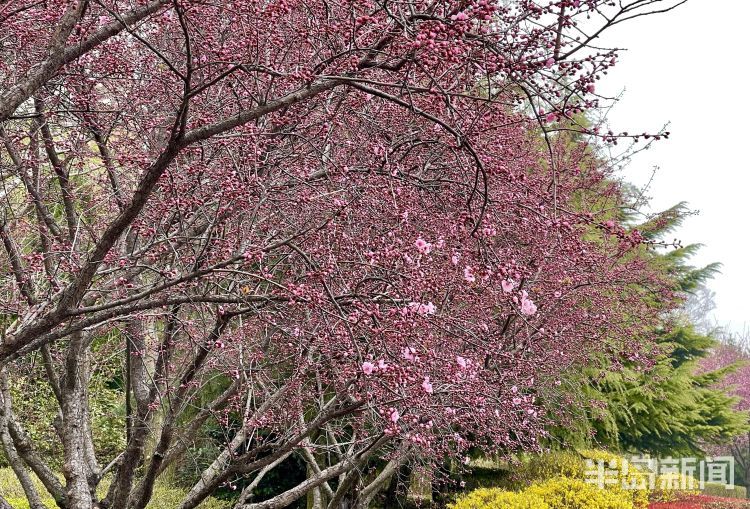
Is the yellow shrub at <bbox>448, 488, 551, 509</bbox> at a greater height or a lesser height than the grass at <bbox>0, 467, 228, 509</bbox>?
greater

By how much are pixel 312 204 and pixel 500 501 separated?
4.43 meters

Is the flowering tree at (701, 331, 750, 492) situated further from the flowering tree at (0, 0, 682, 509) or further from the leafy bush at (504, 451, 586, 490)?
Result: the flowering tree at (0, 0, 682, 509)

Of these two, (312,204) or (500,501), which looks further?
(500,501)

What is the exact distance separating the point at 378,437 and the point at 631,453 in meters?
8.60

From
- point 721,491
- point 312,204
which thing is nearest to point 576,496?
point 312,204

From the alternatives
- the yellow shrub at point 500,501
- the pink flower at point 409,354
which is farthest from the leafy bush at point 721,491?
the pink flower at point 409,354

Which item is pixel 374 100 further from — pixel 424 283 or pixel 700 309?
pixel 700 309

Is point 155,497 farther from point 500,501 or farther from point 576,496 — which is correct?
point 576,496

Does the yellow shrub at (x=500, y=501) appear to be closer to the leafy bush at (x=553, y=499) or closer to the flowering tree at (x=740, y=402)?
the leafy bush at (x=553, y=499)

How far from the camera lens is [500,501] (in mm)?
6840

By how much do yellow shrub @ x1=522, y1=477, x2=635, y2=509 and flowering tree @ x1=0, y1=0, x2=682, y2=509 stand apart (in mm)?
1643

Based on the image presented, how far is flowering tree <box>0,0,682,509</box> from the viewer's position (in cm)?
252

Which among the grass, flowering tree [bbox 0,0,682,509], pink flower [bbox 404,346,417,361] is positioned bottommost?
the grass

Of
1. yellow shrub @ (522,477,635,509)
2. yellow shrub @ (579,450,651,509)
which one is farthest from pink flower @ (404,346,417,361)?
yellow shrub @ (579,450,651,509)
